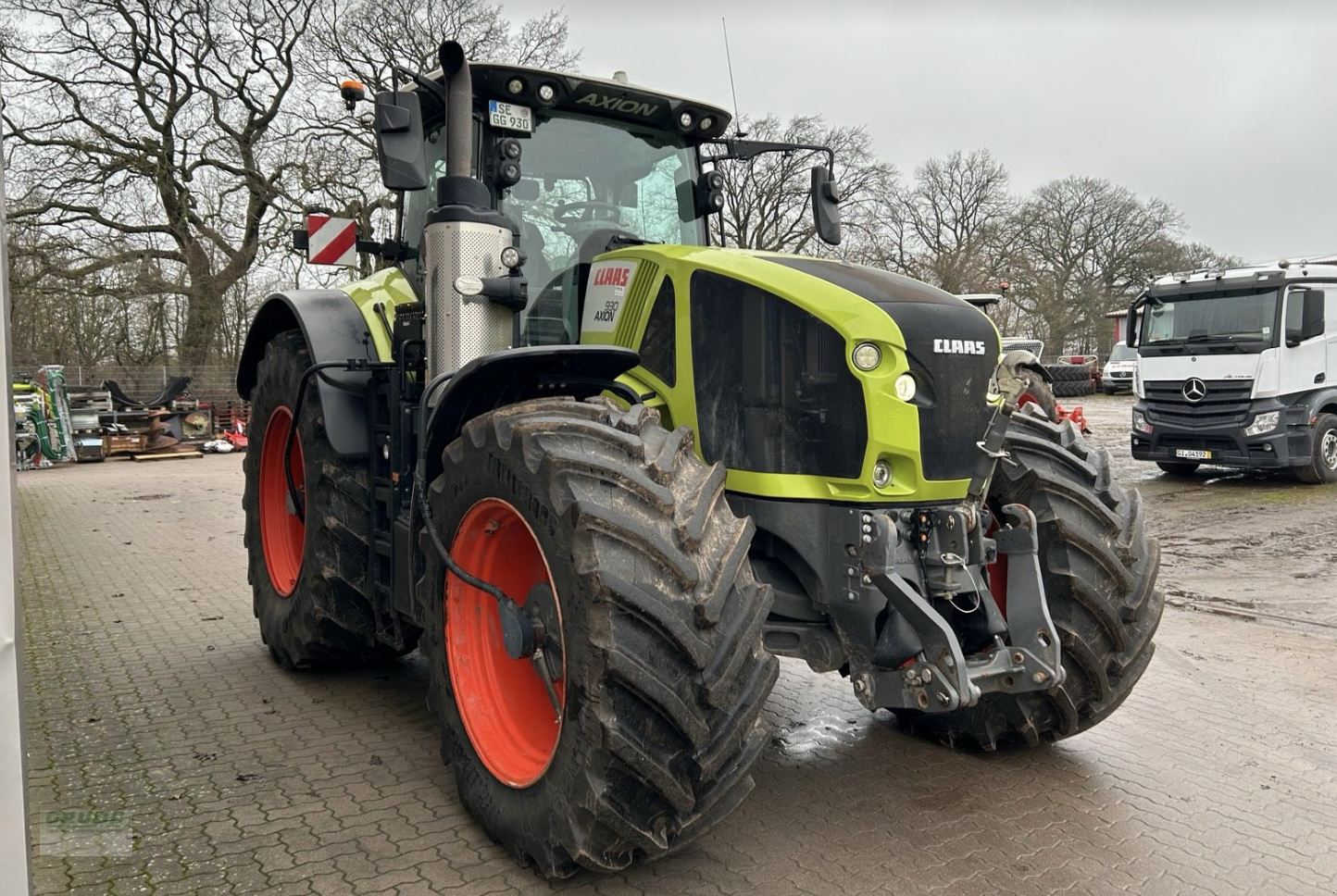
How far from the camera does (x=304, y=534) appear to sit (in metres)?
4.95

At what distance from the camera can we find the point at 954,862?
317cm

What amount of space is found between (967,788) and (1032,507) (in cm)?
106

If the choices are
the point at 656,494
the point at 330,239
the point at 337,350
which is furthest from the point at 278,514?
the point at 656,494

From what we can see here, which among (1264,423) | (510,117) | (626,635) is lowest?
(1264,423)

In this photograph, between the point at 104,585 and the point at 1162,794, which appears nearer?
the point at 1162,794

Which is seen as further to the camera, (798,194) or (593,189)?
(798,194)

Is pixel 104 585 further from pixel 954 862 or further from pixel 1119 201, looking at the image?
pixel 1119 201

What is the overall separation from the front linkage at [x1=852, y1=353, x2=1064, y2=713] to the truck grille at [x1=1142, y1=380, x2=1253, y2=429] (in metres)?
10.9

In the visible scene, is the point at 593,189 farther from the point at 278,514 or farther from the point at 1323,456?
the point at 1323,456

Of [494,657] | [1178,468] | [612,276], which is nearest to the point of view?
[494,657]

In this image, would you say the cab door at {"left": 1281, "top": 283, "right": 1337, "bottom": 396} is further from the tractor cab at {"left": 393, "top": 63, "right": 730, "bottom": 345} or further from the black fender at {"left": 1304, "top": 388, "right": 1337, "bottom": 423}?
the tractor cab at {"left": 393, "top": 63, "right": 730, "bottom": 345}

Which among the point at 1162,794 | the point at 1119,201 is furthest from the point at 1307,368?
the point at 1119,201

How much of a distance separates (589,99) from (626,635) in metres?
2.52

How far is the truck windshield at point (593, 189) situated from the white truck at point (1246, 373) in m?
10.7
